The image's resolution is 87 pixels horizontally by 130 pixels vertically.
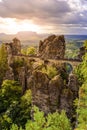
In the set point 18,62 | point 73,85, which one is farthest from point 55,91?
point 18,62

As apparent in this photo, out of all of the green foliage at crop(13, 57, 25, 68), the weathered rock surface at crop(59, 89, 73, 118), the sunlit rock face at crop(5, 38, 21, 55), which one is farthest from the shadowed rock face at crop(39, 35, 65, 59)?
the weathered rock surface at crop(59, 89, 73, 118)

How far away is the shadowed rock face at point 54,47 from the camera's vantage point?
9938 centimetres

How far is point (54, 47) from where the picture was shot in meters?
99.2

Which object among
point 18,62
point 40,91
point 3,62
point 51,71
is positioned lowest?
point 40,91

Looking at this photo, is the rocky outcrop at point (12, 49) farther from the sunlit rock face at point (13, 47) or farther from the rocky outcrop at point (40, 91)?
the rocky outcrop at point (40, 91)

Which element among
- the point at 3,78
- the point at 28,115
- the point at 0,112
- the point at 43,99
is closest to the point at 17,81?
the point at 3,78

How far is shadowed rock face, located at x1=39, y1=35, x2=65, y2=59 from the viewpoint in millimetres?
99375

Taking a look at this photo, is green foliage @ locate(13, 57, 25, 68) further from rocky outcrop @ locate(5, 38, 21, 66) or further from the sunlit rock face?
the sunlit rock face

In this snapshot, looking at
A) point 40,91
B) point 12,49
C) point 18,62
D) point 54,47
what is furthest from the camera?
point 12,49

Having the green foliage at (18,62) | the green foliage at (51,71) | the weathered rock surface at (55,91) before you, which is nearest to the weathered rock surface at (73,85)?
the weathered rock surface at (55,91)

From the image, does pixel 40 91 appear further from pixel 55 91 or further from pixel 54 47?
pixel 54 47

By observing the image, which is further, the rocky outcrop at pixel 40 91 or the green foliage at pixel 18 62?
the green foliage at pixel 18 62

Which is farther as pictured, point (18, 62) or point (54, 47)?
point (18, 62)

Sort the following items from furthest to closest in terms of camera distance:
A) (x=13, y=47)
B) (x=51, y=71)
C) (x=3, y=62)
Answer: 1. (x=13, y=47)
2. (x=3, y=62)
3. (x=51, y=71)
